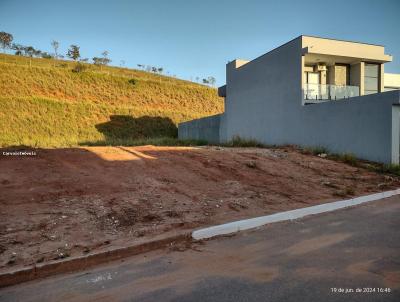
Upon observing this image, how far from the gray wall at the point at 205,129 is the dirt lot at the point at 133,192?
17.2 meters

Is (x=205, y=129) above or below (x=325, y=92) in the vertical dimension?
below

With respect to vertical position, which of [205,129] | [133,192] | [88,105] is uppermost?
[88,105]

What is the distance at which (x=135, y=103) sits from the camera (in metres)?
44.5

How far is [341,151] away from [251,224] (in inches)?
474

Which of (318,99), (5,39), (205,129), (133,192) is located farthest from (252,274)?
(5,39)

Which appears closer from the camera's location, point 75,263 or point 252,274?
point 252,274

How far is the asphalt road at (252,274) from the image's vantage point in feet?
11.2

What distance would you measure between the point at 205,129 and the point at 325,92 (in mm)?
13358

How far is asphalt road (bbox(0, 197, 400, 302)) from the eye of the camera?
11.2 feet

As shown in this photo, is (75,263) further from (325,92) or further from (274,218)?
(325,92)

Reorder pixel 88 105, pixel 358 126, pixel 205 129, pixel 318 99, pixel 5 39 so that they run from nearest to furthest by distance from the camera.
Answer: pixel 358 126, pixel 318 99, pixel 205 129, pixel 88 105, pixel 5 39

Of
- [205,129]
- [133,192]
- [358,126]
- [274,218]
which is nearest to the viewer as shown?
[274,218]

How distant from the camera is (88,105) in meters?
39.2

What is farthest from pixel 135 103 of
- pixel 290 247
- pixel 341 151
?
pixel 290 247
